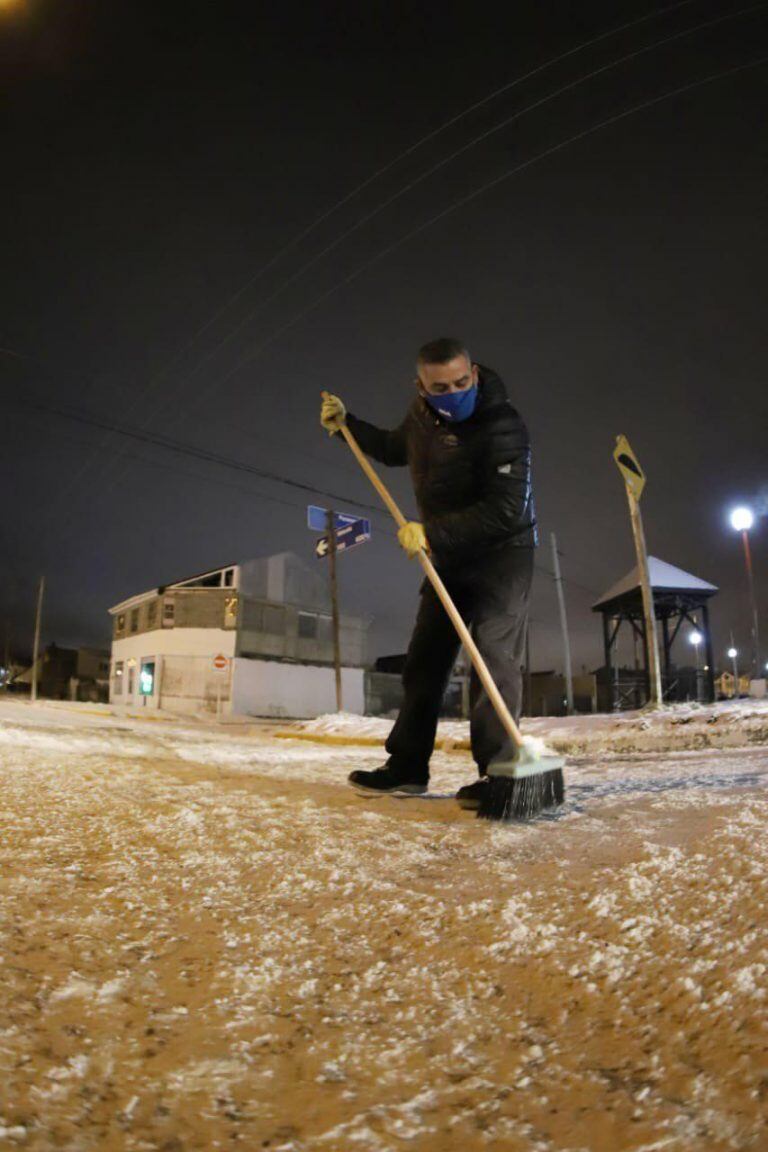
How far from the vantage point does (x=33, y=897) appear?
4.10ft

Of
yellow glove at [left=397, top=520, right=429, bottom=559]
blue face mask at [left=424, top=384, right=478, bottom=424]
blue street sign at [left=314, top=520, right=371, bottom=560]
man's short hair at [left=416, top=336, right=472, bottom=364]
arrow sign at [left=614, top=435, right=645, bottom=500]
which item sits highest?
blue street sign at [left=314, top=520, right=371, bottom=560]

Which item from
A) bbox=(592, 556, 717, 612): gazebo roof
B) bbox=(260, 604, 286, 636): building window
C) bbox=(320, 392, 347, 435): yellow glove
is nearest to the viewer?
bbox=(320, 392, 347, 435): yellow glove

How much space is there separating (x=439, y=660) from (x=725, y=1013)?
2074 millimetres

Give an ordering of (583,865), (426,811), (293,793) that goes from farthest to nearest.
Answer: (293,793)
(426,811)
(583,865)

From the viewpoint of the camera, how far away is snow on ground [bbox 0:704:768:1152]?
67cm

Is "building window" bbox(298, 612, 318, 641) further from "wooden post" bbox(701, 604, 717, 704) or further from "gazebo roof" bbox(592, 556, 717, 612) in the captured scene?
"wooden post" bbox(701, 604, 717, 704)

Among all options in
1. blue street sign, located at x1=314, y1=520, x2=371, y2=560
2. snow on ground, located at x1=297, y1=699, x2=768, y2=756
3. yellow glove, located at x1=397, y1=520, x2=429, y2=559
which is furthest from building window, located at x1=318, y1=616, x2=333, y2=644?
yellow glove, located at x1=397, y1=520, x2=429, y2=559

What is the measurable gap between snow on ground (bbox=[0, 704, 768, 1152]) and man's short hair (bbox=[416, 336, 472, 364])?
180 cm

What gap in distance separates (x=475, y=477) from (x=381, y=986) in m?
2.15

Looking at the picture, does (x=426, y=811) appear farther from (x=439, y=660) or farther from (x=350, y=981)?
(x=350, y=981)

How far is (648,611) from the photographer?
8.20 metres

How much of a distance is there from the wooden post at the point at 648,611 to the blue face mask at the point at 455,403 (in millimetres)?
5980

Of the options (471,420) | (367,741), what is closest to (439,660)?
(471,420)

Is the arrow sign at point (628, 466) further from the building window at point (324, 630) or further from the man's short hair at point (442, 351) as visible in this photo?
the building window at point (324, 630)
